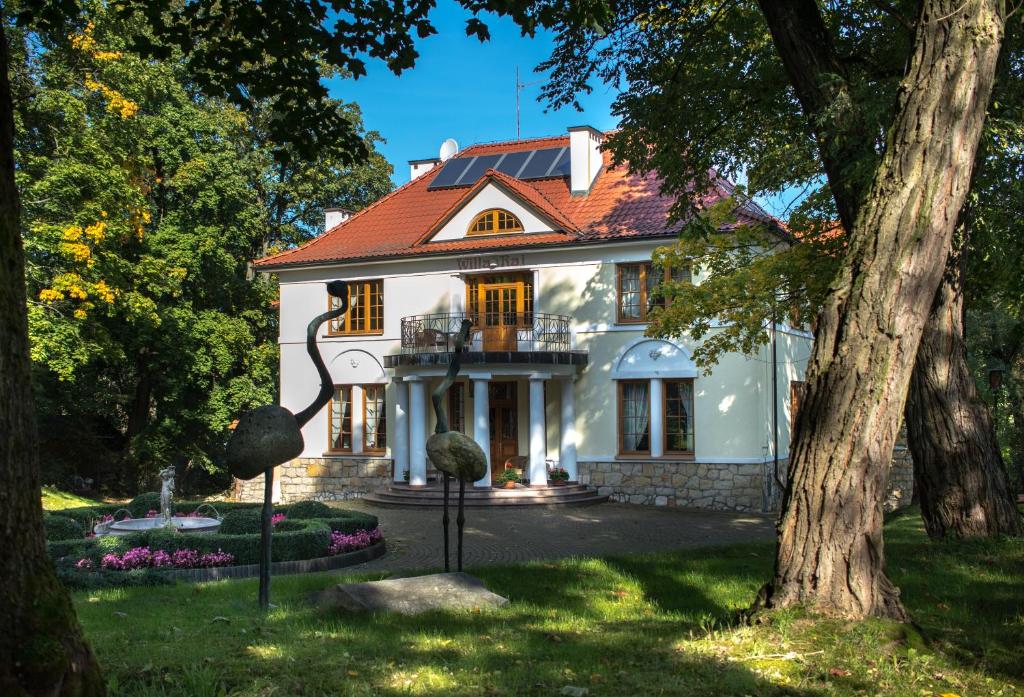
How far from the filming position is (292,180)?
32.9 m

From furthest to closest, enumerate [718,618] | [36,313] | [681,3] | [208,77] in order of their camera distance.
A: [36,313] < [681,3] < [208,77] < [718,618]

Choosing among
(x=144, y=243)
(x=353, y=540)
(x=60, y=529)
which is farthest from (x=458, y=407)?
(x=60, y=529)

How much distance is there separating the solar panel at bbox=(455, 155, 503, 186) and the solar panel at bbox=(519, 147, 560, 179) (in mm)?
1231

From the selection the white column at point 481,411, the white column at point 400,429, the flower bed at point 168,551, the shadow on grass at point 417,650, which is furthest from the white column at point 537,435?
the shadow on grass at point 417,650

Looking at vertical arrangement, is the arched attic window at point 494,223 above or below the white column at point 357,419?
above

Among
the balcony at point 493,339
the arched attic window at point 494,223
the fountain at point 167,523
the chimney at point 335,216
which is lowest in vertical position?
the fountain at point 167,523

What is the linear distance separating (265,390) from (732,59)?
70.1ft

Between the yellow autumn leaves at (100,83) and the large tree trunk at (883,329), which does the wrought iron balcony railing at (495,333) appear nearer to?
the yellow autumn leaves at (100,83)

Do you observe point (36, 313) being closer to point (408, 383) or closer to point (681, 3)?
point (408, 383)

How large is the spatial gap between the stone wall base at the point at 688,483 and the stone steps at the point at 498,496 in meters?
0.55

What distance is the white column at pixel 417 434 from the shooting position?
24.6 m

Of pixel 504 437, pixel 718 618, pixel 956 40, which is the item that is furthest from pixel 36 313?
pixel 956 40

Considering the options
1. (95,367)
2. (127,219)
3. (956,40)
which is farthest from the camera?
(95,367)

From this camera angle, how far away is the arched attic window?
84.4 feet
